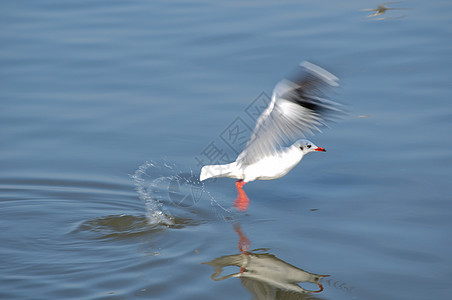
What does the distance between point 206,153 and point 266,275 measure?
106 inches

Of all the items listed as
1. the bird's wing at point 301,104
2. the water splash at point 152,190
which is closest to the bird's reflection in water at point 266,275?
the water splash at point 152,190

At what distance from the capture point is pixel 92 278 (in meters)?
5.40

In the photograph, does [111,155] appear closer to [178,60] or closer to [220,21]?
[178,60]

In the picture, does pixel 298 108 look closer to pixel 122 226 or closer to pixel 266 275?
pixel 266 275

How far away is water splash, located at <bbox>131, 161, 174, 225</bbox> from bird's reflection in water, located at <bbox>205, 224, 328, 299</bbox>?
0.98 m

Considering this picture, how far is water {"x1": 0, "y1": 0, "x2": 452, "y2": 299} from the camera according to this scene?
18.0ft

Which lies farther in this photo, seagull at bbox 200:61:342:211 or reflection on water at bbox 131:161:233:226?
reflection on water at bbox 131:161:233:226

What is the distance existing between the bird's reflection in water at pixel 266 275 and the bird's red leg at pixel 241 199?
85 cm

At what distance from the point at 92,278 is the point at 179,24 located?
6.93m

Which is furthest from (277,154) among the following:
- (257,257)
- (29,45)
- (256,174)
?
(29,45)

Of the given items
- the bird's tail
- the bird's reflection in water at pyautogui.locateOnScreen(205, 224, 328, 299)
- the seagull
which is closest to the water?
the bird's reflection in water at pyautogui.locateOnScreen(205, 224, 328, 299)

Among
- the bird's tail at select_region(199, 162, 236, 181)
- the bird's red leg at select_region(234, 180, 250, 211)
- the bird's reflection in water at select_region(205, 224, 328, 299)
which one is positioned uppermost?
the bird's tail at select_region(199, 162, 236, 181)

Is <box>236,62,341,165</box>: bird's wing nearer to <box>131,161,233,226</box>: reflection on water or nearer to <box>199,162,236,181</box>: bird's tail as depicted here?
<box>199,162,236,181</box>: bird's tail

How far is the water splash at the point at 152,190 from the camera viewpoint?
658 cm
